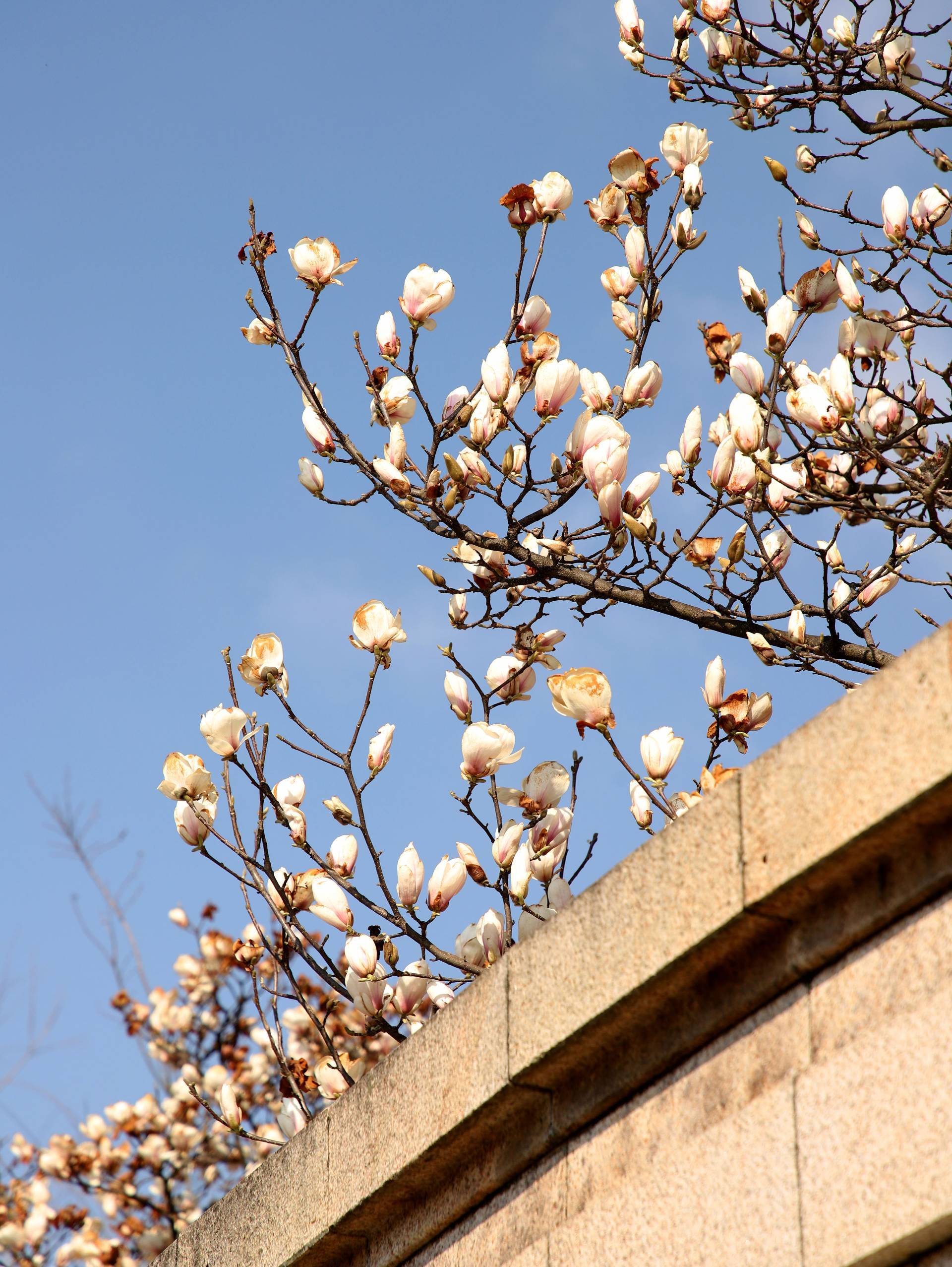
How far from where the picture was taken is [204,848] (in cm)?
381

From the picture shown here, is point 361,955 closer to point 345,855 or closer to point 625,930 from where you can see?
point 345,855

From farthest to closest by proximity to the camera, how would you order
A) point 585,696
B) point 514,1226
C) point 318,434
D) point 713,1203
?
point 318,434, point 585,696, point 514,1226, point 713,1203

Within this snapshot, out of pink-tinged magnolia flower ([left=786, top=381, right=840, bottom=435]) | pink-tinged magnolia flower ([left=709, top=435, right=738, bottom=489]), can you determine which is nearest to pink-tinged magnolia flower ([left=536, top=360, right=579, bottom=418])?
pink-tinged magnolia flower ([left=709, top=435, right=738, bottom=489])

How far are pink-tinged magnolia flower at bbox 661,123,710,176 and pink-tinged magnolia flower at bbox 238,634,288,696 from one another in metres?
1.85

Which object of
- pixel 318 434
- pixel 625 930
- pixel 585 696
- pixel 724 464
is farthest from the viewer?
pixel 318 434

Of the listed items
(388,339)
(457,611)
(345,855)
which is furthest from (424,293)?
(345,855)

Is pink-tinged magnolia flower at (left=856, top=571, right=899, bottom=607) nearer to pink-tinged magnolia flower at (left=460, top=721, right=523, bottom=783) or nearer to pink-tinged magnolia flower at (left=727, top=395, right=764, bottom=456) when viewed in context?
pink-tinged magnolia flower at (left=727, top=395, right=764, bottom=456)

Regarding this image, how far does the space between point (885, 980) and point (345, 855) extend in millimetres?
2047

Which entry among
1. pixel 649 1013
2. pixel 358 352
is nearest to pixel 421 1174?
pixel 649 1013

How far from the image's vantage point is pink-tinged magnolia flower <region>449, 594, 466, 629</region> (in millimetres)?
4094

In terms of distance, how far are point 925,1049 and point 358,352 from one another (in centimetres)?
278

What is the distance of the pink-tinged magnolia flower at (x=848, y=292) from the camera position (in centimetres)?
372

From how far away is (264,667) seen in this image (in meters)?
3.86

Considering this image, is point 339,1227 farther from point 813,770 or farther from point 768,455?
point 768,455
